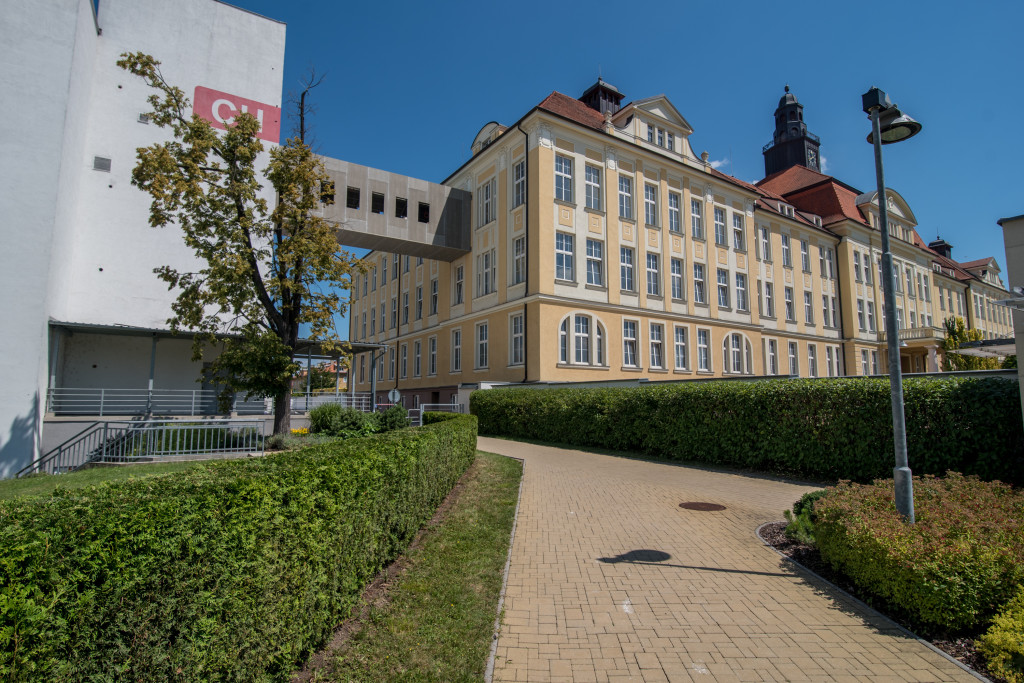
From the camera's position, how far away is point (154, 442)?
571 inches

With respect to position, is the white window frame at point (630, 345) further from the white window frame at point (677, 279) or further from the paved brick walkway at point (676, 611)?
the paved brick walkway at point (676, 611)

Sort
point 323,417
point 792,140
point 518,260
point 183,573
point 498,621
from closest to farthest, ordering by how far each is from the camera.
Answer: point 183,573
point 498,621
point 323,417
point 518,260
point 792,140

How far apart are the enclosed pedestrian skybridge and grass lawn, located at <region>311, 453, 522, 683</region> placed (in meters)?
23.0

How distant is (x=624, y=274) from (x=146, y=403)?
2294 cm

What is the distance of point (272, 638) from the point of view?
345cm

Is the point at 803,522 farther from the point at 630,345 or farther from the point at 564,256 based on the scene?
the point at 630,345

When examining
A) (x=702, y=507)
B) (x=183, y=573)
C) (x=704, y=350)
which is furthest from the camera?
(x=704, y=350)

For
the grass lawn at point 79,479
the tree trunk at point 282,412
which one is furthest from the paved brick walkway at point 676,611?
the tree trunk at point 282,412

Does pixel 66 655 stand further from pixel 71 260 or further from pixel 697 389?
pixel 71 260

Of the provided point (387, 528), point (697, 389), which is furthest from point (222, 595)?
point (697, 389)

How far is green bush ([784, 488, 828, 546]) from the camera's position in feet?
22.8


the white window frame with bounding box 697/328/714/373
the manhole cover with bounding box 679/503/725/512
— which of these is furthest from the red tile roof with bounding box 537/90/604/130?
the manhole cover with bounding box 679/503/725/512

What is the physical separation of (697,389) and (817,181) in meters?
42.4

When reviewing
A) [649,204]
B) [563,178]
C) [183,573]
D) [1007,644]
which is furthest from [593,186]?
[183,573]
